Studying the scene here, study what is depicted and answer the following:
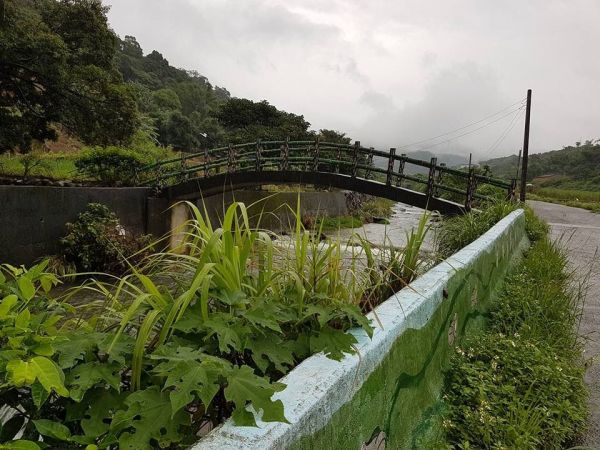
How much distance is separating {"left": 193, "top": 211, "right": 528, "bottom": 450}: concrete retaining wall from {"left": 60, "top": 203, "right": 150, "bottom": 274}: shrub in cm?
827

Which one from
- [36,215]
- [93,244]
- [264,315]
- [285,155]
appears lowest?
[93,244]

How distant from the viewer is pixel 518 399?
8.67 feet

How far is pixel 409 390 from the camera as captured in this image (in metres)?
2.08

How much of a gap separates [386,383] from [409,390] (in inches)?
13.4

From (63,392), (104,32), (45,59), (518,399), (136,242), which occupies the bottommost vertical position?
(136,242)

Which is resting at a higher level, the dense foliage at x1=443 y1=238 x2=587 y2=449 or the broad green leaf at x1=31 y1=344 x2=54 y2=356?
the broad green leaf at x1=31 y1=344 x2=54 y2=356

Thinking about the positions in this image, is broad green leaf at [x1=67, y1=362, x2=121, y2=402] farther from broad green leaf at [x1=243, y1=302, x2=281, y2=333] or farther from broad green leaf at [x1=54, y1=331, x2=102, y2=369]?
broad green leaf at [x1=243, y1=302, x2=281, y2=333]

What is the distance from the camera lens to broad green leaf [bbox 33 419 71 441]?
1.01 m

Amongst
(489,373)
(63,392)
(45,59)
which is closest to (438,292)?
(489,373)

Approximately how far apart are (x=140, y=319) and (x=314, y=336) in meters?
0.67

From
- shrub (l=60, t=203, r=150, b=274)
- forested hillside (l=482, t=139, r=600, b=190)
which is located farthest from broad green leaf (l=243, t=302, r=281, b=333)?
forested hillside (l=482, t=139, r=600, b=190)

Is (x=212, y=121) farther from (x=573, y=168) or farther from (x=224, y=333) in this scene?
(x=573, y=168)

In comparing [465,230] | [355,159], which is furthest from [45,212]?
[465,230]

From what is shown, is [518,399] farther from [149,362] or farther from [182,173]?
[182,173]
